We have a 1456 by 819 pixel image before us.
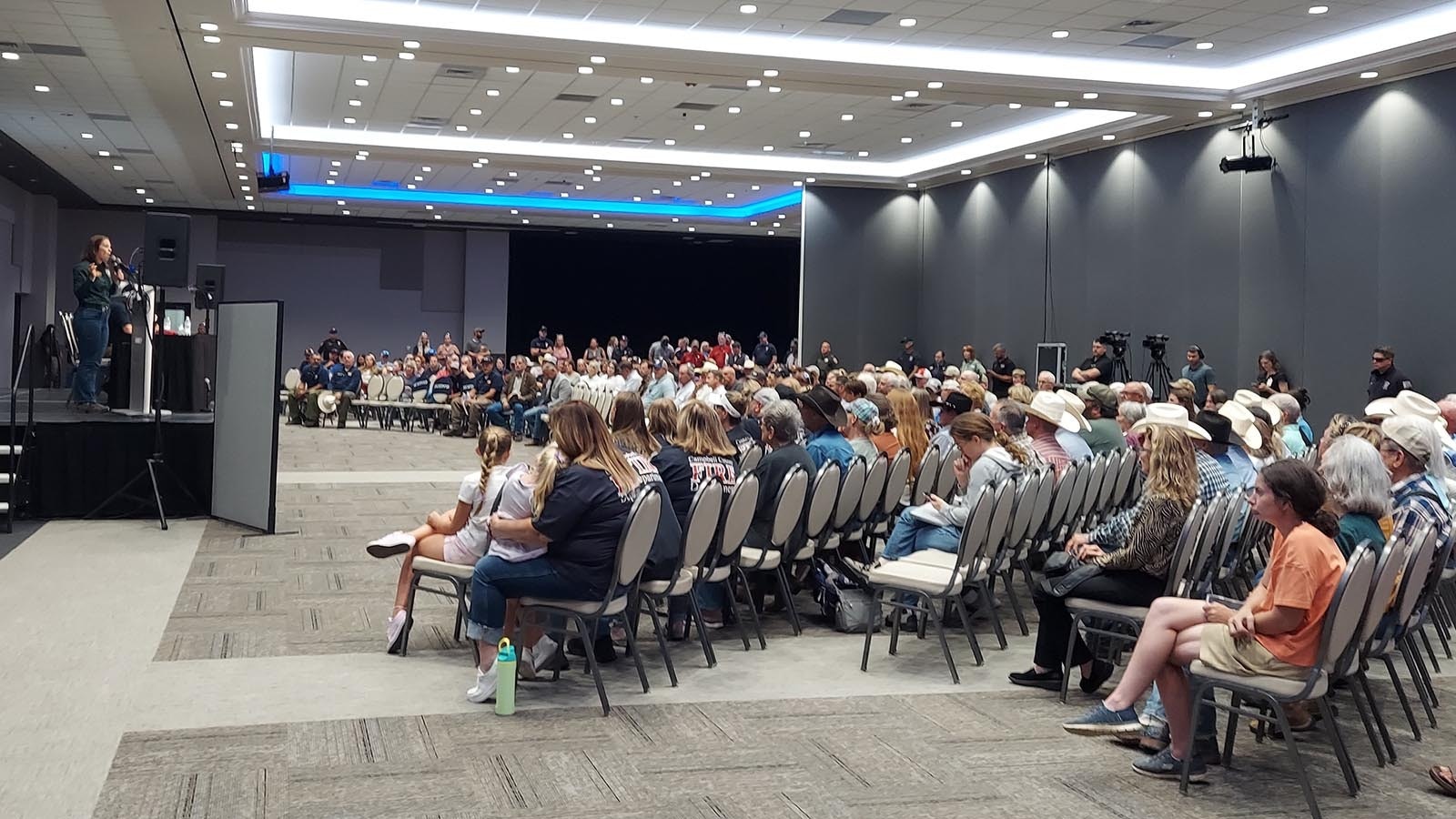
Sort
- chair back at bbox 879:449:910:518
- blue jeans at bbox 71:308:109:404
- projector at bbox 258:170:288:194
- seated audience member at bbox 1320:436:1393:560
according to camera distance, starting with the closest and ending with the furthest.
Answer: seated audience member at bbox 1320:436:1393:560
chair back at bbox 879:449:910:518
blue jeans at bbox 71:308:109:404
projector at bbox 258:170:288:194

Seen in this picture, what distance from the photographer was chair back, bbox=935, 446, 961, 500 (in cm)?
734

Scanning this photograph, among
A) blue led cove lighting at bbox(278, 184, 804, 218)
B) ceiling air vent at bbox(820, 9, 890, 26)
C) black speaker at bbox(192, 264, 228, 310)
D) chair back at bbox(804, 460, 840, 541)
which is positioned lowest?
chair back at bbox(804, 460, 840, 541)

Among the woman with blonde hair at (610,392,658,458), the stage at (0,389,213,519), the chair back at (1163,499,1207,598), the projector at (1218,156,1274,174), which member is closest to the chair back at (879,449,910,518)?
the woman with blonde hair at (610,392,658,458)

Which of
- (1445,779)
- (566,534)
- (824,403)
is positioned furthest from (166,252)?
(1445,779)

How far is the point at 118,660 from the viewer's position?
5.29 meters

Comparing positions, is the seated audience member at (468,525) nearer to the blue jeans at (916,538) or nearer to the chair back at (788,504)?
the chair back at (788,504)

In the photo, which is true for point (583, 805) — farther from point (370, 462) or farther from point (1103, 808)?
point (370, 462)

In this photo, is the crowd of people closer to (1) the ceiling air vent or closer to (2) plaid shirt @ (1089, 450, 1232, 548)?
(2) plaid shirt @ (1089, 450, 1232, 548)

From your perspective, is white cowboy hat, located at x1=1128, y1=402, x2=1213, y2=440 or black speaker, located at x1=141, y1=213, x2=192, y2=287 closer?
white cowboy hat, located at x1=1128, y1=402, x2=1213, y2=440

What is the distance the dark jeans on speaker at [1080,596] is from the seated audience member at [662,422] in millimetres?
1849

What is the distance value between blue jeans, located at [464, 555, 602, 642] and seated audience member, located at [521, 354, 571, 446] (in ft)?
41.6

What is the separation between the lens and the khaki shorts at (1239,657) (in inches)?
150

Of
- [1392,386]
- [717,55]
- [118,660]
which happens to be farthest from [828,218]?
[118,660]

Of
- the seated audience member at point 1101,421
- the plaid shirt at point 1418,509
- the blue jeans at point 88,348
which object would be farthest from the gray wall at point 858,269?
the plaid shirt at point 1418,509
